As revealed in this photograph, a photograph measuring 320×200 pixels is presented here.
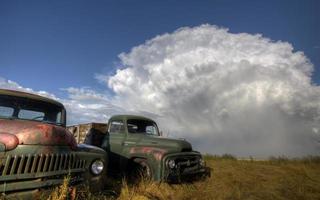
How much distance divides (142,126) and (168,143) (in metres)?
1.58

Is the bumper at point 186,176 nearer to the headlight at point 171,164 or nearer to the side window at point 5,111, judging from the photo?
the headlight at point 171,164

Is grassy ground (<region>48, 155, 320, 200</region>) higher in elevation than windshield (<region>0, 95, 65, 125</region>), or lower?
lower

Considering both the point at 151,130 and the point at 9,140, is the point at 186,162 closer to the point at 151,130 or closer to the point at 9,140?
the point at 151,130

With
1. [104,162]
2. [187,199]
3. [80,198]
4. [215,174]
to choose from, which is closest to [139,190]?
[187,199]

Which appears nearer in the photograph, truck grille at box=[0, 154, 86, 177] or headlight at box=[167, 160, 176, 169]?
truck grille at box=[0, 154, 86, 177]

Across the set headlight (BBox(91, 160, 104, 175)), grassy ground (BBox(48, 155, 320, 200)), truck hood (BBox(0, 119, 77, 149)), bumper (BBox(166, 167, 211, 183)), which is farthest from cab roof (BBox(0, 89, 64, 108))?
bumper (BBox(166, 167, 211, 183))

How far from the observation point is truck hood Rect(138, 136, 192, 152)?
7031mm

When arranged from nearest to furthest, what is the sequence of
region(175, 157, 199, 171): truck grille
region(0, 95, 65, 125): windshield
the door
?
region(0, 95, 65, 125): windshield
region(175, 157, 199, 171): truck grille
the door

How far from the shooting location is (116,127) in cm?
816

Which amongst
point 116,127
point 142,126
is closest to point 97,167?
point 116,127

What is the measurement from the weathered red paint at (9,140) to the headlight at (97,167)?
1.40 metres

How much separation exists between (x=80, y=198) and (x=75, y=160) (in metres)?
0.59

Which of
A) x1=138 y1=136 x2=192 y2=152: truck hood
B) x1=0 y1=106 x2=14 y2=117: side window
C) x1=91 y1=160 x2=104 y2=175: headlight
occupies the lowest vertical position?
x1=91 y1=160 x2=104 y2=175: headlight

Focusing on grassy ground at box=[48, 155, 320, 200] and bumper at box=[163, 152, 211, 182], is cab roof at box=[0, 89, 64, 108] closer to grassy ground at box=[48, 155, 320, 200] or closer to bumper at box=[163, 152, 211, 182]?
grassy ground at box=[48, 155, 320, 200]
